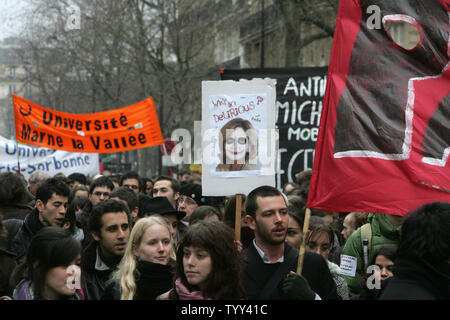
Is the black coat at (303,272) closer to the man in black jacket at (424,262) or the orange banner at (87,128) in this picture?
the man in black jacket at (424,262)

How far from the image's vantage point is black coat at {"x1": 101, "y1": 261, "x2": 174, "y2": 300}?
486cm

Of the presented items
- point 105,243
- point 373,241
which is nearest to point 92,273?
point 105,243

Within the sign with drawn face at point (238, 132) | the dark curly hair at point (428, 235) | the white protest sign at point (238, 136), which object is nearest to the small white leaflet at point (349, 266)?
the white protest sign at point (238, 136)

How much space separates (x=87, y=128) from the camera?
1312cm

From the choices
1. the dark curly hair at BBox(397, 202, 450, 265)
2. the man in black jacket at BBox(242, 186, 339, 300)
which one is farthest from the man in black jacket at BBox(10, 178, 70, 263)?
the dark curly hair at BBox(397, 202, 450, 265)

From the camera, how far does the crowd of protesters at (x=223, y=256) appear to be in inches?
148

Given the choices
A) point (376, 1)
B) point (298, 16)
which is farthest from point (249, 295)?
point (298, 16)

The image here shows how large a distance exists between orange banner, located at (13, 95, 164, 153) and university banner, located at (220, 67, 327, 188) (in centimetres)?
249

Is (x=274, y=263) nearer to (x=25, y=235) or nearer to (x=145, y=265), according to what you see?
(x=145, y=265)

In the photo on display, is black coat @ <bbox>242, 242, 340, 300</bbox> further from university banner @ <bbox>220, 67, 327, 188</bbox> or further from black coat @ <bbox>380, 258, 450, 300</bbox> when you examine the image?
university banner @ <bbox>220, 67, 327, 188</bbox>

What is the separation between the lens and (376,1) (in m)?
5.29

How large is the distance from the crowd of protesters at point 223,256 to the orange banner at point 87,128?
5.64 m
